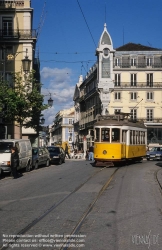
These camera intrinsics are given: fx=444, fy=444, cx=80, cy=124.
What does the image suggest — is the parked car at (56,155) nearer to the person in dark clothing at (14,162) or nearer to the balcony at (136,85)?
the person in dark clothing at (14,162)

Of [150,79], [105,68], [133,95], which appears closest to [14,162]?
[105,68]

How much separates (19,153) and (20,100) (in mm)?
6589

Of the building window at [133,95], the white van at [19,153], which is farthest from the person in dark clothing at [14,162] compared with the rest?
the building window at [133,95]

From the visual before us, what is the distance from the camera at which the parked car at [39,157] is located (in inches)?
1109

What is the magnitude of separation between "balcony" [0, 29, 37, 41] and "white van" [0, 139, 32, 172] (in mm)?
22804

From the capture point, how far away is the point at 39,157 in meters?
29.2

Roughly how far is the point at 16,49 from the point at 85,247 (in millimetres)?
41240

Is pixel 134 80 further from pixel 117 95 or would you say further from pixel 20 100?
pixel 20 100

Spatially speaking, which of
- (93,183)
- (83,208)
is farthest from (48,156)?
(83,208)

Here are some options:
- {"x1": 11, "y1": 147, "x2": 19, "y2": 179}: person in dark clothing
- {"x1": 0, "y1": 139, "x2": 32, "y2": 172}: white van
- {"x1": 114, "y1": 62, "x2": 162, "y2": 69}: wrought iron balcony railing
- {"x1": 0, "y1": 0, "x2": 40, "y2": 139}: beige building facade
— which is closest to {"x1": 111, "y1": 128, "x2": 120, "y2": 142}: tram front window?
{"x1": 0, "y1": 139, "x2": 32, "y2": 172}: white van

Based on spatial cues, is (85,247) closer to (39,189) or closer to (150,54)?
(39,189)

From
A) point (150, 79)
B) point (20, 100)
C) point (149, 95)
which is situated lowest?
point (20, 100)

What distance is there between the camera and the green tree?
28594 mm

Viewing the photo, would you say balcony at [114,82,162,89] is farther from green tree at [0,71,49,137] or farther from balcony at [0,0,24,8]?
green tree at [0,71,49,137]
